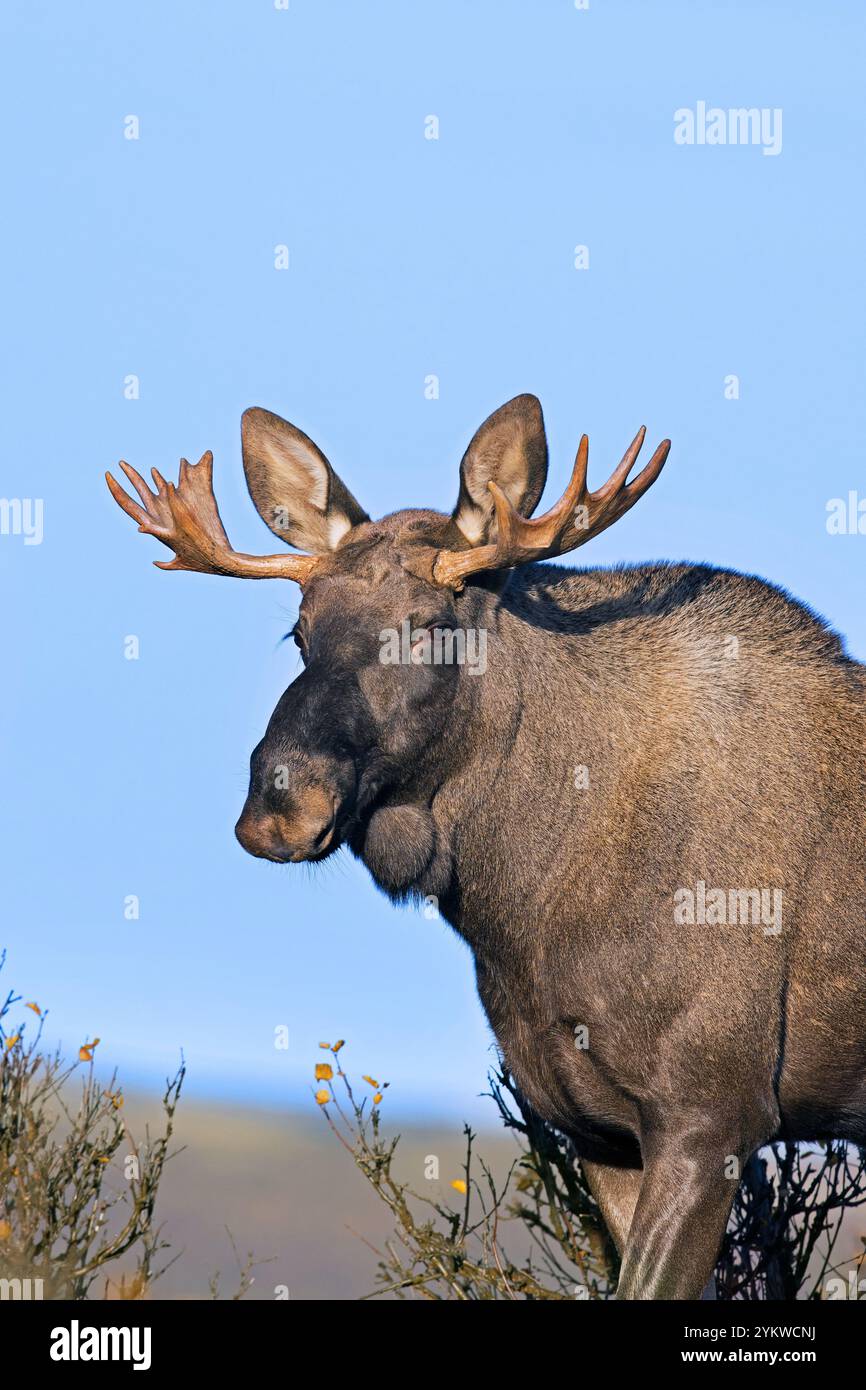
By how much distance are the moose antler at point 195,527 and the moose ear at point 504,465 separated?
77 cm

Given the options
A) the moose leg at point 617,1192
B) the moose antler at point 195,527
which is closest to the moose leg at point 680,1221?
the moose leg at point 617,1192

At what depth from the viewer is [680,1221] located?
24.2ft

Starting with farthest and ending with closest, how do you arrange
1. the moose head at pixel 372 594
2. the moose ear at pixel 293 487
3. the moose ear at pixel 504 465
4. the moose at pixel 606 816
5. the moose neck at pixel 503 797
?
the moose ear at pixel 293 487 < the moose ear at pixel 504 465 < the moose neck at pixel 503 797 < the moose at pixel 606 816 < the moose head at pixel 372 594

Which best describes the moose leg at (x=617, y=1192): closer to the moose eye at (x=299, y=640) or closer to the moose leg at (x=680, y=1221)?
the moose leg at (x=680, y=1221)

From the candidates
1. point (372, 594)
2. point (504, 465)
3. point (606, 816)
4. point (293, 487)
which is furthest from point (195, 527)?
point (606, 816)

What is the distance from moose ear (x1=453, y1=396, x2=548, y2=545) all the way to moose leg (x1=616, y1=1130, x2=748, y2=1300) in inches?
109

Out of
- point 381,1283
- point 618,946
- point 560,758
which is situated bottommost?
point 381,1283

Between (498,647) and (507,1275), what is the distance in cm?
305

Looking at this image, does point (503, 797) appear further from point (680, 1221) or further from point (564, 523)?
point (680, 1221)

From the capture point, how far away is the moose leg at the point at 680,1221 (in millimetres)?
7359

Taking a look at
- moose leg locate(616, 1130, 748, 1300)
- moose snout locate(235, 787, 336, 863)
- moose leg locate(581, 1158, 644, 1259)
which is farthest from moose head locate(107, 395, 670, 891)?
moose leg locate(581, 1158, 644, 1259)

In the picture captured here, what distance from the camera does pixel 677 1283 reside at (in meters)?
7.34
